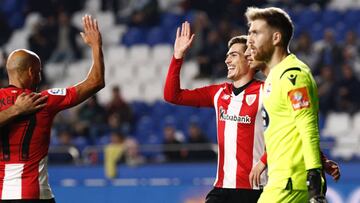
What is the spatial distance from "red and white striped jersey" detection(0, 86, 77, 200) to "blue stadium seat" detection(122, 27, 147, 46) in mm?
12345

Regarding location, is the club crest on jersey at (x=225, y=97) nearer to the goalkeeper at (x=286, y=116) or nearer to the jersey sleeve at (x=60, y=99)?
the jersey sleeve at (x=60, y=99)

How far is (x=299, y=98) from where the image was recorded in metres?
6.02

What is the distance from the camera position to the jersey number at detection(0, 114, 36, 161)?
7.13 meters

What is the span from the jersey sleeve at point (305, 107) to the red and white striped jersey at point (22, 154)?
192 cm

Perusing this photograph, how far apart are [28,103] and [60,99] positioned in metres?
0.27

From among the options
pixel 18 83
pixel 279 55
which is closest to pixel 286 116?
pixel 279 55

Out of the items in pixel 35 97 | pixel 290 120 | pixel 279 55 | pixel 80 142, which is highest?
pixel 279 55

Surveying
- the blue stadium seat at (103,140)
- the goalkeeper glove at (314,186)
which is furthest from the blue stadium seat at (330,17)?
the goalkeeper glove at (314,186)

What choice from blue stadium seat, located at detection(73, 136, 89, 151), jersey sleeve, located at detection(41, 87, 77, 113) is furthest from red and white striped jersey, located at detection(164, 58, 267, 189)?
blue stadium seat, located at detection(73, 136, 89, 151)

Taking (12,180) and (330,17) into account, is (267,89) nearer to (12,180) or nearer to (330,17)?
(12,180)

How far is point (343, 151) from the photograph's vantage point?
633 inches

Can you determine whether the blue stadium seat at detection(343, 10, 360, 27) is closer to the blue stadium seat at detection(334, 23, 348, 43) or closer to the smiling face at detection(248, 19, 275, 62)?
the blue stadium seat at detection(334, 23, 348, 43)

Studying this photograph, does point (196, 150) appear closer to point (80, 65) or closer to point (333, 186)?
point (333, 186)

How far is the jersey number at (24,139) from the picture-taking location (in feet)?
23.4
